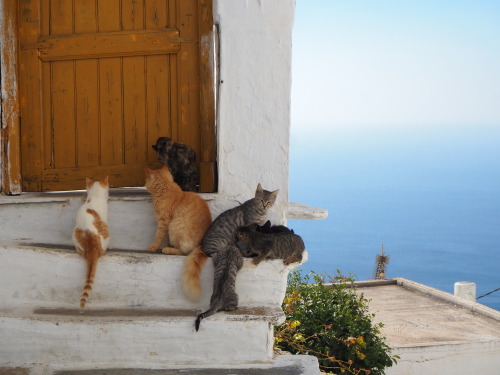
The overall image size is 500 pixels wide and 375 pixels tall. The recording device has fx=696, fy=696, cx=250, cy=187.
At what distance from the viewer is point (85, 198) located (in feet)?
15.2

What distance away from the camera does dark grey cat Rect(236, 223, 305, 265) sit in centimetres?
430

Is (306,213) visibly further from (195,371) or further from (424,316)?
(424,316)

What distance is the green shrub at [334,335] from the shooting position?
591cm

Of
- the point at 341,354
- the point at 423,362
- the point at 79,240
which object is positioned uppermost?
the point at 79,240

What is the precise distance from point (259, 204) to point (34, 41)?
2.00 meters

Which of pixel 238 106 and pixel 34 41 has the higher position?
pixel 34 41

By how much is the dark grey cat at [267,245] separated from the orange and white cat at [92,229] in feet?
2.82

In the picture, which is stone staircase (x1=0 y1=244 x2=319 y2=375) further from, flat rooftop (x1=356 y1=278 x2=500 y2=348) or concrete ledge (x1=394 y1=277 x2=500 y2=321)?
concrete ledge (x1=394 y1=277 x2=500 y2=321)

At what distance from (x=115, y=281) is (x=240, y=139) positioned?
1.24 meters

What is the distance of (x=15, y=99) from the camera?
4910mm

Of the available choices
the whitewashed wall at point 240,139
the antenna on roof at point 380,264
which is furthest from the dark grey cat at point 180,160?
the antenna on roof at point 380,264

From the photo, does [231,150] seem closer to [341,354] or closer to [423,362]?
[341,354]

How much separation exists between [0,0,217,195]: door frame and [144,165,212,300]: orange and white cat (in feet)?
1.19

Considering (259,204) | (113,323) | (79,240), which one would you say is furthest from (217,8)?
(113,323)
